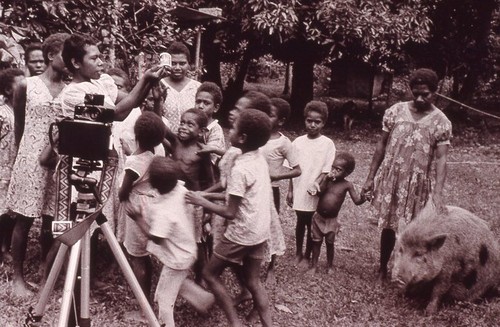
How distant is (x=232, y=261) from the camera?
4.26 m

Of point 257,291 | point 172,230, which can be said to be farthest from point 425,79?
point 172,230

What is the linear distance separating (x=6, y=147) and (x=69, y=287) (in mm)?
2725

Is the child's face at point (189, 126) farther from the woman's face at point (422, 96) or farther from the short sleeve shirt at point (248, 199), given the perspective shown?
the woman's face at point (422, 96)

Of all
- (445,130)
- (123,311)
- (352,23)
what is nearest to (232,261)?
(123,311)

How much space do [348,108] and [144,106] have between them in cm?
1217

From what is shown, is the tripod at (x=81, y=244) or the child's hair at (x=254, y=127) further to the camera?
the child's hair at (x=254, y=127)

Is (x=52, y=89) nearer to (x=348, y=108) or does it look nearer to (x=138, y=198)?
(x=138, y=198)

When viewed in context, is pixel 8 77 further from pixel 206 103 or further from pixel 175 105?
pixel 206 103

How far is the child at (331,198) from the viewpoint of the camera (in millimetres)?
5852

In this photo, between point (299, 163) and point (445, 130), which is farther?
point (299, 163)

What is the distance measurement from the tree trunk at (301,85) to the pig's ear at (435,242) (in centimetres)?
1267

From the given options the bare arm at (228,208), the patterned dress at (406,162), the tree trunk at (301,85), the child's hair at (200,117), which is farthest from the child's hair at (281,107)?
the tree trunk at (301,85)

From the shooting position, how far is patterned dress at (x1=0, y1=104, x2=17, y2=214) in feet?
17.8

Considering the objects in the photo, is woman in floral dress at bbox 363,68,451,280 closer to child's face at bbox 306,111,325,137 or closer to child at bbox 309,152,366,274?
child at bbox 309,152,366,274
